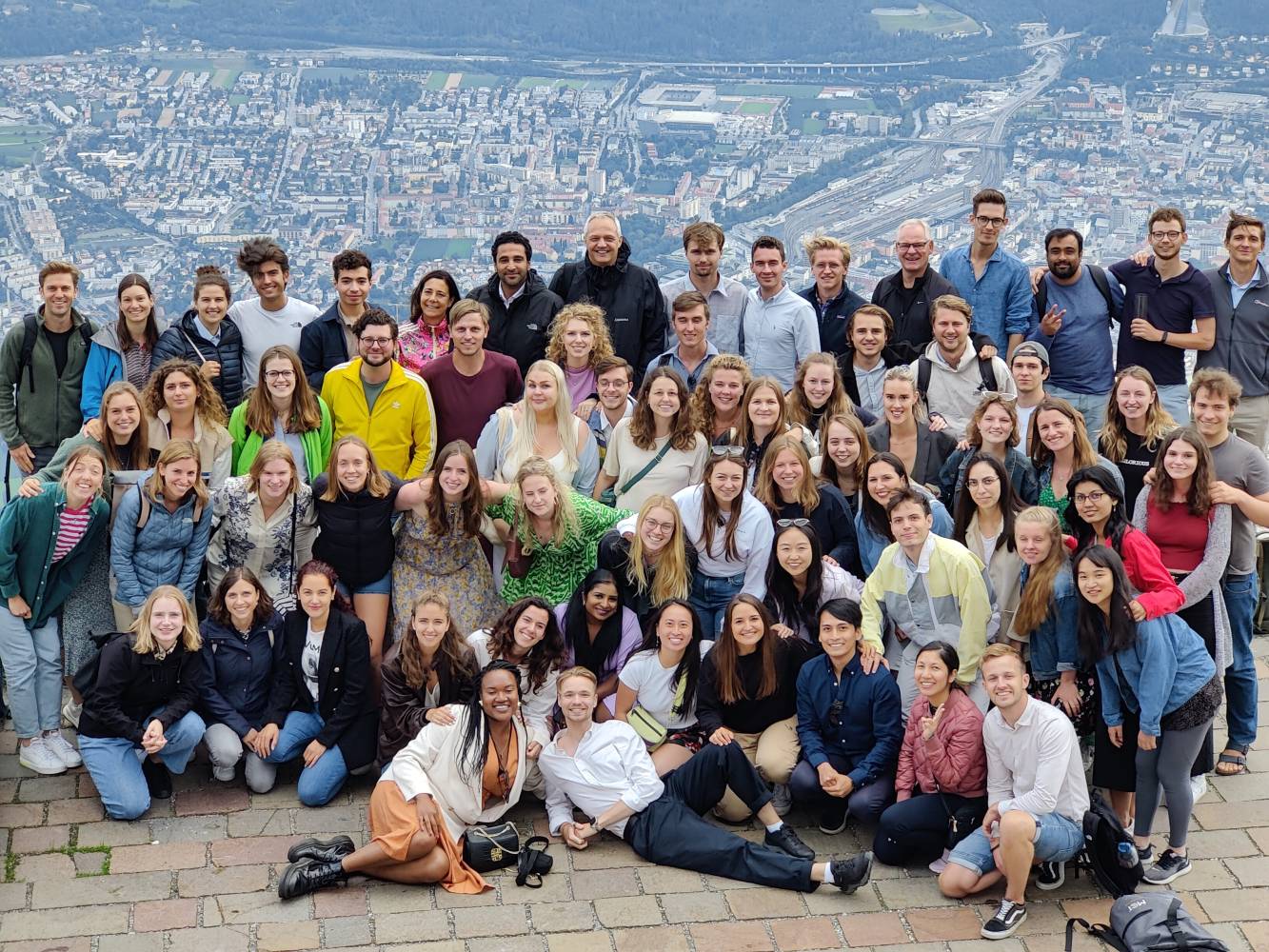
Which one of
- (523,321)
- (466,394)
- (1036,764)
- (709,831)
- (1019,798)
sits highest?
(523,321)

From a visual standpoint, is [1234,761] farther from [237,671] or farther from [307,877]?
[237,671]

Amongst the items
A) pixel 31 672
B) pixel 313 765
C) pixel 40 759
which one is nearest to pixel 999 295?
pixel 313 765

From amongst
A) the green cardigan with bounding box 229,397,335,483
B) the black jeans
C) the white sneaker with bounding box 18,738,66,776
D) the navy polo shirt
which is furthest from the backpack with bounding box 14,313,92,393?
the navy polo shirt

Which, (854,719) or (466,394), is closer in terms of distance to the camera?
(854,719)

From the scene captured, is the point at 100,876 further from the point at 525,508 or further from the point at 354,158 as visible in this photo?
the point at 354,158

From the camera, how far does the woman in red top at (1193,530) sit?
24.5 feet

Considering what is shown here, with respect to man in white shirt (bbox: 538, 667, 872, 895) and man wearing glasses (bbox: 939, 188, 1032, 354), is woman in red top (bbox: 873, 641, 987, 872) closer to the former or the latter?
man in white shirt (bbox: 538, 667, 872, 895)

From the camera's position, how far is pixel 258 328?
347 inches

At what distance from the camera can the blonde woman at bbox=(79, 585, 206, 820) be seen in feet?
24.1

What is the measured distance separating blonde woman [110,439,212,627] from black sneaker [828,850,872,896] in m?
3.54

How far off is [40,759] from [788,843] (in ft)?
12.8

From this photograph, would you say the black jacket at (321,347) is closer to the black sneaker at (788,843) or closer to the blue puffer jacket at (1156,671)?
the black sneaker at (788,843)

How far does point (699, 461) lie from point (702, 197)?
12859mm

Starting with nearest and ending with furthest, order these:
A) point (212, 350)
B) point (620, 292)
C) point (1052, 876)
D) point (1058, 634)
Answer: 1. point (1052, 876)
2. point (1058, 634)
3. point (212, 350)
4. point (620, 292)
